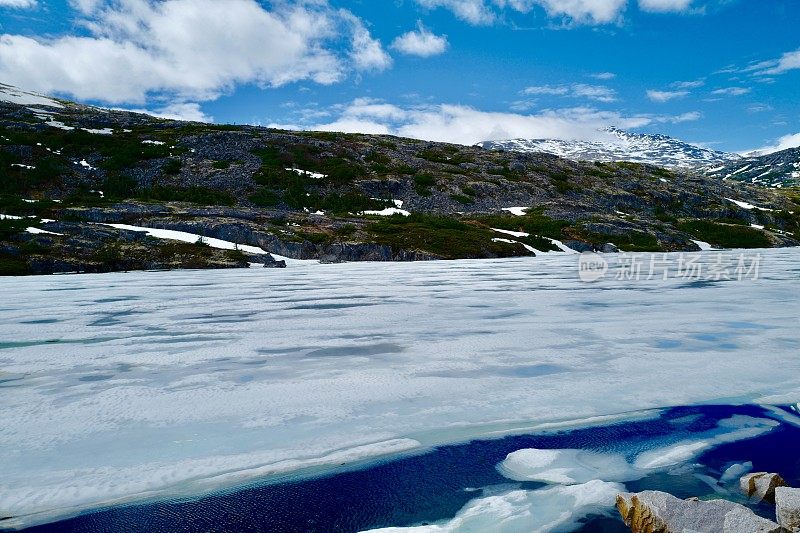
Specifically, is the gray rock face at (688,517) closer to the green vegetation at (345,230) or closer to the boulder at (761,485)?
the boulder at (761,485)

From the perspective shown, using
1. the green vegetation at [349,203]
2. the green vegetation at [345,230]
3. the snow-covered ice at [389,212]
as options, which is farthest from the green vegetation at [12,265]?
the snow-covered ice at [389,212]

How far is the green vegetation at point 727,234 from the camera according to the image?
52594 mm

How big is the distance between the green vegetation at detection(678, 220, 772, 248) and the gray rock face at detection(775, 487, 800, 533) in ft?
188

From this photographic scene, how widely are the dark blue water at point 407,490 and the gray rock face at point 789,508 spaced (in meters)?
0.32

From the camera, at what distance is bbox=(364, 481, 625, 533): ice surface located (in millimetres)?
3014

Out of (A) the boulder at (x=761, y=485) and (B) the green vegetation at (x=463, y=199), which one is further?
(B) the green vegetation at (x=463, y=199)

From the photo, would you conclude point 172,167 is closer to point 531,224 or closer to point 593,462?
point 531,224

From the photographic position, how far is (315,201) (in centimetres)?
5238

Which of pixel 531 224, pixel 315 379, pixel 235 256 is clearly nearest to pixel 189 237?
pixel 235 256

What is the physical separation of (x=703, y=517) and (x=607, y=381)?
309 cm

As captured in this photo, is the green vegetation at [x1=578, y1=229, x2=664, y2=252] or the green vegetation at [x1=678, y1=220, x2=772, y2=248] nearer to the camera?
the green vegetation at [x1=578, y1=229, x2=664, y2=252]

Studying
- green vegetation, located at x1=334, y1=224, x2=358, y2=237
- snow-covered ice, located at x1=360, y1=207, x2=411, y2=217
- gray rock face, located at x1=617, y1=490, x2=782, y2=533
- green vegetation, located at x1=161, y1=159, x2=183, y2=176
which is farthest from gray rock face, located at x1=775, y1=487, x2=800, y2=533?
green vegetation, located at x1=161, y1=159, x2=183, y2=176

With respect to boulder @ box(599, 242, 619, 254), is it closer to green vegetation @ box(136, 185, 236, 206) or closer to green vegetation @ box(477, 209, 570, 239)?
green vegetation @ box(477, 209, 570, 239)

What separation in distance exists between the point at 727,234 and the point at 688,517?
209ft
